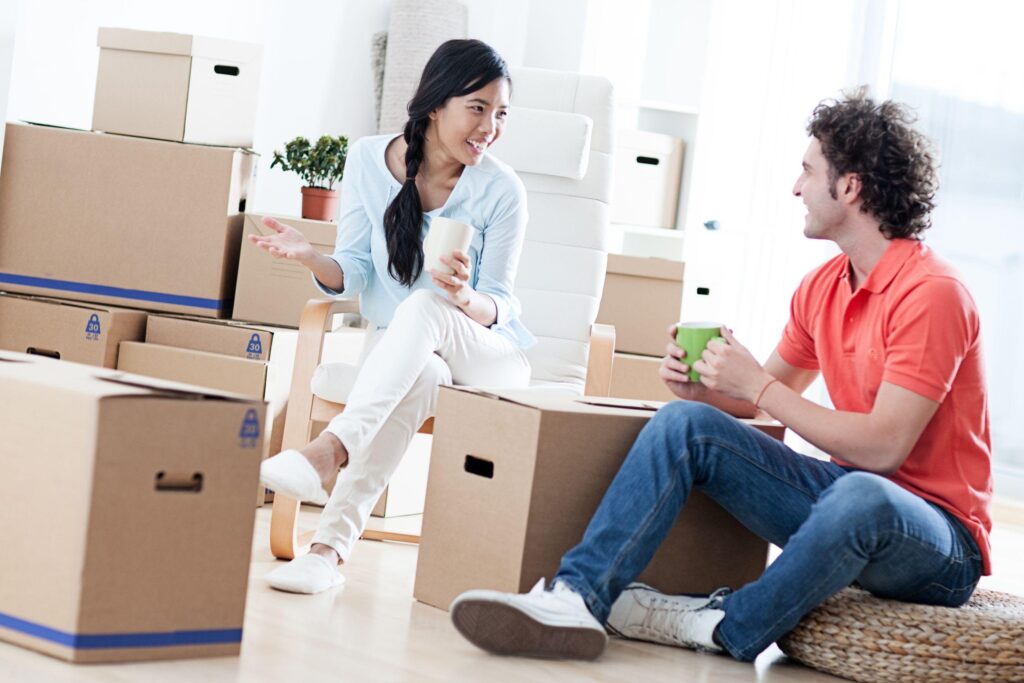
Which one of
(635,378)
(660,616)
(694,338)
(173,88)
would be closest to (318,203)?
(173,88)

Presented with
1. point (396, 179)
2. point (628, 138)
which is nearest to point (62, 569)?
point (396, 179)

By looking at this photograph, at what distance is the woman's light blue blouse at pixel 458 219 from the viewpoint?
2.39 meters

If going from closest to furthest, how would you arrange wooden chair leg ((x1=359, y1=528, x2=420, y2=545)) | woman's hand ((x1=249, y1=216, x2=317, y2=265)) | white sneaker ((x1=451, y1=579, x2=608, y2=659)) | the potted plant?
white sneaker ((x1=451, y1=579, x2=608, y2=659)), woman's hand ((x1=249, y1=216, x2=317, y2=265)), wooden chair leg ((x1=359, y1=528, x2=420, y2=545)), the potted plant

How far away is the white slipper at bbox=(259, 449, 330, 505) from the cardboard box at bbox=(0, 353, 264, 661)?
13.1 inches

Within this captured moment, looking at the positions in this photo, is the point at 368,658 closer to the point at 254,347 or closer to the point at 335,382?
the point at 335,382

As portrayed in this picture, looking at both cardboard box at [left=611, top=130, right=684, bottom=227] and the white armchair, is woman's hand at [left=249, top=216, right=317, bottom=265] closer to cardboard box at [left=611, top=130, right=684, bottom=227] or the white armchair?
the white armchair

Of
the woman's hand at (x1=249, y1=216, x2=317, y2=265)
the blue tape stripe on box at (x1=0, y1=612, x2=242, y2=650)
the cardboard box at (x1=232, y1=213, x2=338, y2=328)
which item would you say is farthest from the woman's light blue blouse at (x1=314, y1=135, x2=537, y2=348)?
the blue tape stripe on box at (x1=0, y1=612, x2=242, y2=650)

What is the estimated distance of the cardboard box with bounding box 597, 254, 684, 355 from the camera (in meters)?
3.32

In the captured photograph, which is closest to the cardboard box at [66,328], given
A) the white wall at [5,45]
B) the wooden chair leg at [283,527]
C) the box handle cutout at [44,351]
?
the box handle cutout at [44,351]

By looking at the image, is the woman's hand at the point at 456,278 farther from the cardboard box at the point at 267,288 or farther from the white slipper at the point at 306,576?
the cardboard box at the point at 267,288

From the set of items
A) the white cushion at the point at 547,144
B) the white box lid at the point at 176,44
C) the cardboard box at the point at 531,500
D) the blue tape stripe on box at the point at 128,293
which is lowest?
the cardboard box at the point at 531,500

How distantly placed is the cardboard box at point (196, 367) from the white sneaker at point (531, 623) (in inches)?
48.1

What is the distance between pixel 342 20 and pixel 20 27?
1248mm

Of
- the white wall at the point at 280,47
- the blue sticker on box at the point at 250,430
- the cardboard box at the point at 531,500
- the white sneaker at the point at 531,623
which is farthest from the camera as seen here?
the white wall at the point at 280,47
